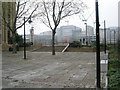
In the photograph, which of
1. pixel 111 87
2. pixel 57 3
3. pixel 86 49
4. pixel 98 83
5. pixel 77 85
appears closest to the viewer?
pixel 111 87

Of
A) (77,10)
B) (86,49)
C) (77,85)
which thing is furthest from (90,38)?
(77,85)

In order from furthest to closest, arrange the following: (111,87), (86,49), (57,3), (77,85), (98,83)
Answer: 1. (86,49)
2. (57,3)
3. (77,85)
4. (98,83)
5. (111,87)

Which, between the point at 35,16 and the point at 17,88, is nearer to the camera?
the point at 17,88

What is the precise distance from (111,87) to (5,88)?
13.2 ft

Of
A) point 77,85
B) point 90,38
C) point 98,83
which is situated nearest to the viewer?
point 98,83

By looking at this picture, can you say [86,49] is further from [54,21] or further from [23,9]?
[23,9]

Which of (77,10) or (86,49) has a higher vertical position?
(77,10)

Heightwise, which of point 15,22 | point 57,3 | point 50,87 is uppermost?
point 57,3

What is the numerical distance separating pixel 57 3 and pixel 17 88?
78.3 feet

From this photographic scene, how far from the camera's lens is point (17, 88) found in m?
9.01

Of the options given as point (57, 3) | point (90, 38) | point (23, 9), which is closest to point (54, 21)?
point (57, 3)

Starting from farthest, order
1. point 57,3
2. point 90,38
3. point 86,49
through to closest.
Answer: point 90,38 < point 86,49 < point 57,3

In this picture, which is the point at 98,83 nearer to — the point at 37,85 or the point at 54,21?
the point at 37,85

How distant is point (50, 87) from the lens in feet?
30.4
